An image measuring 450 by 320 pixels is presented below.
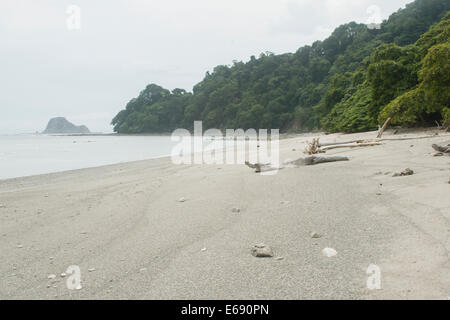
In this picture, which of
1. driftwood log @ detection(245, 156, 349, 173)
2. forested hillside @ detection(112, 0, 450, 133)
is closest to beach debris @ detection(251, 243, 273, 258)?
driftwood log @ detection(245, 156, 349, 173)

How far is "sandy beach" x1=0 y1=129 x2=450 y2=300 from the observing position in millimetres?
2127

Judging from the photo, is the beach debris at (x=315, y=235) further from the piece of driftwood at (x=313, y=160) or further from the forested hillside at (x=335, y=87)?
the forested hillside at (x=335, y=87)

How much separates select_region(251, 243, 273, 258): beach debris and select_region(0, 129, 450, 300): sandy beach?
49 millimetres

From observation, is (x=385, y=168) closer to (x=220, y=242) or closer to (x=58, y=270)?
(x=220, y=242)

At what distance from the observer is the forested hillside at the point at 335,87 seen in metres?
14.5

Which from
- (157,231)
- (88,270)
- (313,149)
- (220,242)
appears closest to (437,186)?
(220,242)

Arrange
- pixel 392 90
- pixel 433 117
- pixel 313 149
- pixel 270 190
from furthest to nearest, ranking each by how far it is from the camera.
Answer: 1. pixel 392 90
2. pixel 433 117
3. pixel 313 149
4. pixel 270 190

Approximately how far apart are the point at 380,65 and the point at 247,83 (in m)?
64.9

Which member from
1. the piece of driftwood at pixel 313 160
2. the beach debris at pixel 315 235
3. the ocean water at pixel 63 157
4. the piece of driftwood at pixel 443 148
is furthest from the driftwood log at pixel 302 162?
the ocean water at pixel 63 157

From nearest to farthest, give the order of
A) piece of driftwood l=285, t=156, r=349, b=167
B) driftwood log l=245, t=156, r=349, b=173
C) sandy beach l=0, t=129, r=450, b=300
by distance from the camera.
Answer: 1. sandy beach l=0, t=129, r=450, b=300
2. driftwood log l=245, t=156, r=349, b=173
3. piece of driftwood l=285, t=156, r=349, b=167

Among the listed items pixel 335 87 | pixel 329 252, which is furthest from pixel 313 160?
pixel 335 87

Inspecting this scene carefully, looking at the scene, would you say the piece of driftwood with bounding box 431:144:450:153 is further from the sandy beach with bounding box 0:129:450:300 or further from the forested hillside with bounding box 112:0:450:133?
the forested hillside with bounding box 112:0:450:133

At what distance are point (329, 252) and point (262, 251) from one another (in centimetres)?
54

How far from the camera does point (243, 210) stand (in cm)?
415
